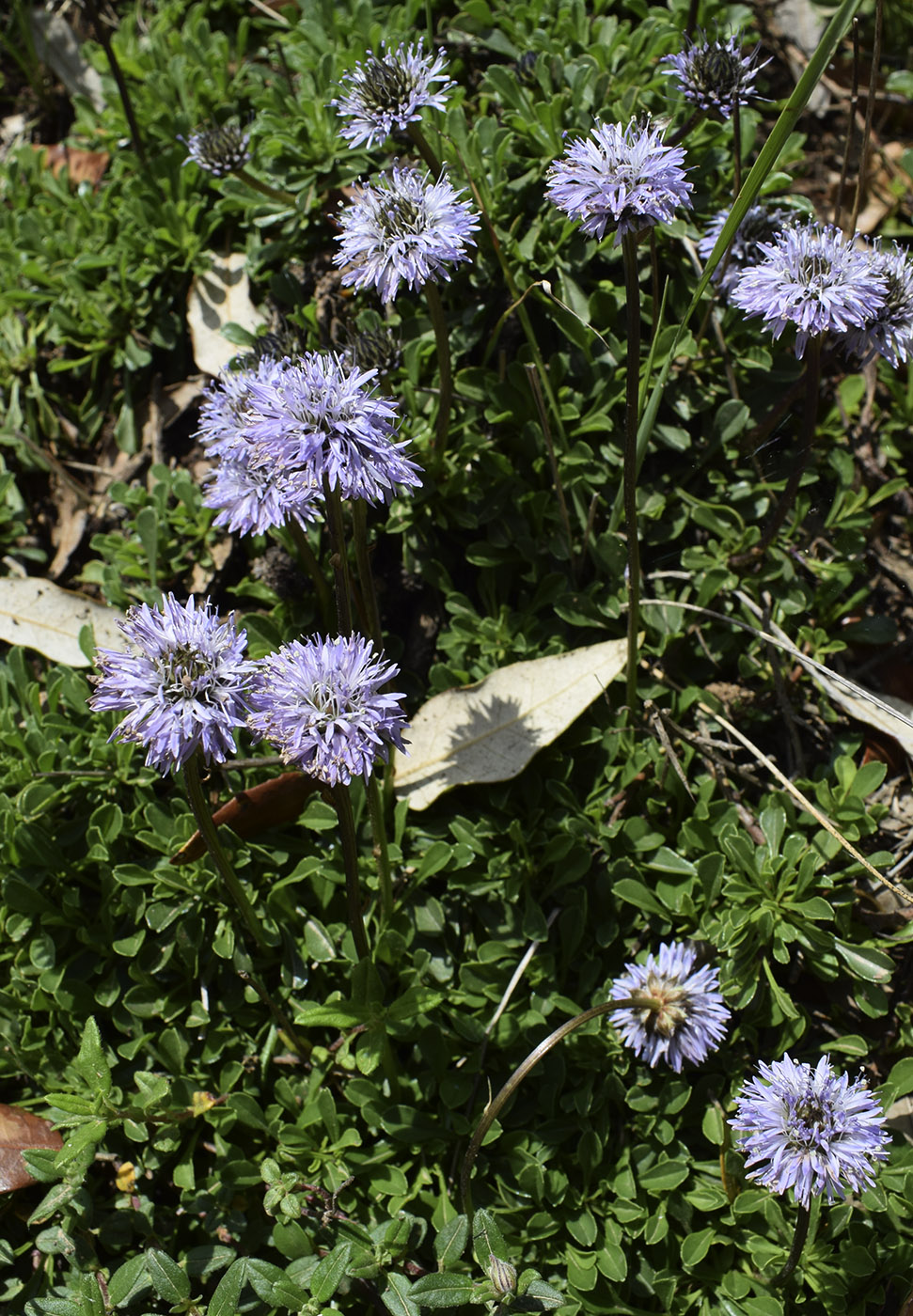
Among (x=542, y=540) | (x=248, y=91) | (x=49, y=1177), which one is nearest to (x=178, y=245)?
(x=248, y=91)

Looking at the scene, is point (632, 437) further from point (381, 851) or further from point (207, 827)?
point (207, 827)

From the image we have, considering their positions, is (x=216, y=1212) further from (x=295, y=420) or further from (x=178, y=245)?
(x=178, y=245)

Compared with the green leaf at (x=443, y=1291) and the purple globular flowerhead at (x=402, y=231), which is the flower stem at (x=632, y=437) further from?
the green leaf at (x=443, y=1291)

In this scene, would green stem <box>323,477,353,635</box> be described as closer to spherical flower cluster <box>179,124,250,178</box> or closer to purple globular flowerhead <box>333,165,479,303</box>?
purple globular flowerhead <box>333,165,479,303</box>

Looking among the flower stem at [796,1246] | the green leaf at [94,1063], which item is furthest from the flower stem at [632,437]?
the green leaf at [94,1063]

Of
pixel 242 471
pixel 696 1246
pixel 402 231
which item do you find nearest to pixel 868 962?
pixel 696 1246
